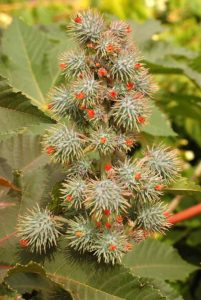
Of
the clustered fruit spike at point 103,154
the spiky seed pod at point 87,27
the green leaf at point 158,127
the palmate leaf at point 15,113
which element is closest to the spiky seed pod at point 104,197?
the clustered fruit spike at point 103,154

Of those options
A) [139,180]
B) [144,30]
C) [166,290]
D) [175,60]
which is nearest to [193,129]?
[175,60]

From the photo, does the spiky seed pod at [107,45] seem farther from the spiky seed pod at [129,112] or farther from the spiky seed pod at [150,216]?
the spiky seed pod at [150,216]

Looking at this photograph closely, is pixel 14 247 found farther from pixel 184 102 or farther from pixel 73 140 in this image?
pixel 184 102

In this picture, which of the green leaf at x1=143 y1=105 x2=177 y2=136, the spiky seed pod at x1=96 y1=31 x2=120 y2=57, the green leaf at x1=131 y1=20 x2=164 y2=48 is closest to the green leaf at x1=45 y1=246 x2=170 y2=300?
the spiky seed pod at x1=96 y1=31 x2=120 y2=57

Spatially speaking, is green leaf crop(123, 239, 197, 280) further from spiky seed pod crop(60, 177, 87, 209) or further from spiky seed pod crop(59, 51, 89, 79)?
spiky seed pod crop(59, 51, 89, 79)

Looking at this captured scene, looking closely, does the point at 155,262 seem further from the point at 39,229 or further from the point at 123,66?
the point at 123,66
